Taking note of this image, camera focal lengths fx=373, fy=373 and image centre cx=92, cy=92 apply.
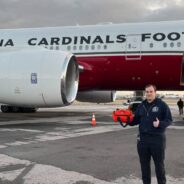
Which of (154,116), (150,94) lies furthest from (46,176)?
(150,94)

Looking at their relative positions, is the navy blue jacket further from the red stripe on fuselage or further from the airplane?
the red stripe on fuselage

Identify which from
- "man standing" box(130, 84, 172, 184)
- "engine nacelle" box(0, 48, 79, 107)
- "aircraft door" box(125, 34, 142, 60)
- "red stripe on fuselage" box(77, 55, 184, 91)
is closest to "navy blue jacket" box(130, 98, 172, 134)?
"man standing" box(130, 84, 172, 184)

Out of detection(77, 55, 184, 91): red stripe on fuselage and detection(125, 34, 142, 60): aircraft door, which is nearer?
detection(77, 55, 184, 91): red stripe on fuselage

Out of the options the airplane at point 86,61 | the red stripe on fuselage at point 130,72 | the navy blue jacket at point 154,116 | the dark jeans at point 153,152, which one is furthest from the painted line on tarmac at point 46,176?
the red stripe on fuselage at point 130,72

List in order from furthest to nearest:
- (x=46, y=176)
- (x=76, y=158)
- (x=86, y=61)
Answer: (x=86, y=61), (x=76, y=158), (x=46, y=176)

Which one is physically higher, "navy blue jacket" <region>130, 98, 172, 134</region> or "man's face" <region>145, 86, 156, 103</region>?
"man's face" <region>145, 86, 156, 103</region>

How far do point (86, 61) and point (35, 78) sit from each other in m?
4.85

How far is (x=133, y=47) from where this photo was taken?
15.0 meters

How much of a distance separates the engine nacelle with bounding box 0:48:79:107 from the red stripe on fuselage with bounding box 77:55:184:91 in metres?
3.63

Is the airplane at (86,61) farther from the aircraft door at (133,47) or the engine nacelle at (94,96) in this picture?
the engine nacelle at (94,96)

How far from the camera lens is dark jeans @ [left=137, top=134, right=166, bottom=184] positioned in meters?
4.60

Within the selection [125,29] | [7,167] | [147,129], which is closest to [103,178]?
[147,129]

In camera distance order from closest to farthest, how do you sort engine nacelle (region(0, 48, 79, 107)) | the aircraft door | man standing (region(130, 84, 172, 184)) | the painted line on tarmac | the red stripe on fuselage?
man standing (region(130, 84, 172, 184))
the painted line on tarmac
engine nacelle (region(0, 48, 79, 107))
the red stripe on fuselage
the aircraft door

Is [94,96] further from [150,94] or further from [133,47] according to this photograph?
[150,94]
